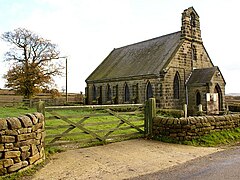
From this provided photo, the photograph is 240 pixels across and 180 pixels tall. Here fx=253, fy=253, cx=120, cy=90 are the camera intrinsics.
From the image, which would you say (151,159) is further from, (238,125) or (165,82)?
(165,82)

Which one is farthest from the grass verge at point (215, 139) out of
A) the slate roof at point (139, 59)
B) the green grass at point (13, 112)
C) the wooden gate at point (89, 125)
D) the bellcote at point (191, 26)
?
the bellcote at point (191, 26)

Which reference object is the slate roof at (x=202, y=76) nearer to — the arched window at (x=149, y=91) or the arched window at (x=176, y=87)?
the arched window at (x=176, y=87)

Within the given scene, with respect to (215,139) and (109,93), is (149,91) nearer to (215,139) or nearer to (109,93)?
(109,93)

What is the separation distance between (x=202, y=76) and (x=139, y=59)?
8432 millimetres

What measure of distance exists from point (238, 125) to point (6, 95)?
4019 cm

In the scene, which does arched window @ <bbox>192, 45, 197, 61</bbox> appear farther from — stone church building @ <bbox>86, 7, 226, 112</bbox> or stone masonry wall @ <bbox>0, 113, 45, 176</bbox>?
stone masonry wall @ <bbox>0, 113, 45, 176</bbox>

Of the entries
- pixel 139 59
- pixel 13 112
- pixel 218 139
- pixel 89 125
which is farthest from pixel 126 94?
pixel 89 125

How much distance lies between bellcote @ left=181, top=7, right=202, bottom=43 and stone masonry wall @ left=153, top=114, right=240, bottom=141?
18.7m

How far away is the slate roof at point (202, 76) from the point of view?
25294mm

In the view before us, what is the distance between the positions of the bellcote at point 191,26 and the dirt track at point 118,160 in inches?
812

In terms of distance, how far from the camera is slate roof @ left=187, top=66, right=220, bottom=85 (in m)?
25.3

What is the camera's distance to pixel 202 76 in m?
26.2

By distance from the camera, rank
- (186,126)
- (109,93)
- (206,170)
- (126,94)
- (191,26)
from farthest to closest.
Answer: (109,93) < (126,94) < (191,26) < (186,126) < (206,170)

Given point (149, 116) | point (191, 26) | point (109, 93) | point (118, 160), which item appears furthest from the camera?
point (109, 93)
